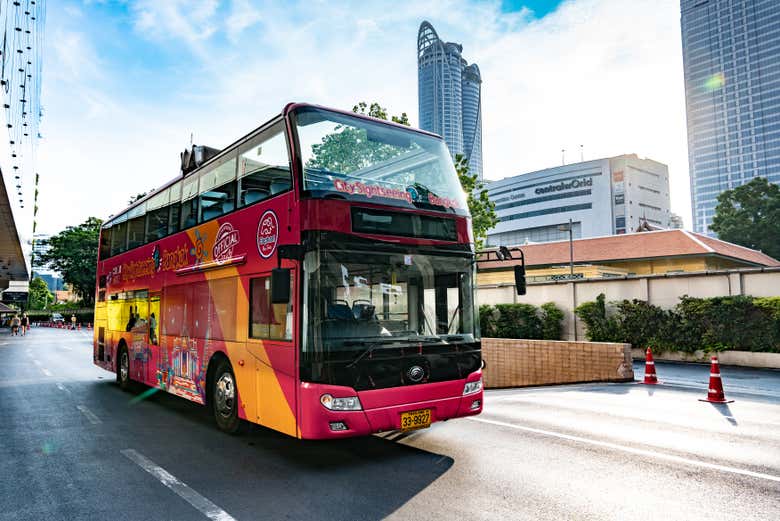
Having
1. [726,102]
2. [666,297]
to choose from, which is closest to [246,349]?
[666,297]

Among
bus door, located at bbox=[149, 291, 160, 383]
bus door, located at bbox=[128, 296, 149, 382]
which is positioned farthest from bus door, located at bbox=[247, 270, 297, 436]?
bus door, located at bbox=[128, 296, 149, 382]

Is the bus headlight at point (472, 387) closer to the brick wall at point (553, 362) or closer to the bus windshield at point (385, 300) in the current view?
the bus windshield at point (385, 300)

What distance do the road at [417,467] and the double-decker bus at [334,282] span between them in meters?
0.54

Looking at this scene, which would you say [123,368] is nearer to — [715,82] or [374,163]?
[374,163]

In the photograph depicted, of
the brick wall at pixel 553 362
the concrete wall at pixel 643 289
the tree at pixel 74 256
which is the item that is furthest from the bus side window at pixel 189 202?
the tree at pixel 74 256

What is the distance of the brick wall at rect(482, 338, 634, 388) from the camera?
545 inches

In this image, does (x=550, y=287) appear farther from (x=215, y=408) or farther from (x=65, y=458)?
(x=65, y=458)

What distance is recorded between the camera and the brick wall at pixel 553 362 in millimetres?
13844

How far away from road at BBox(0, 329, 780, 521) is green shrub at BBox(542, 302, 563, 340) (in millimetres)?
11331

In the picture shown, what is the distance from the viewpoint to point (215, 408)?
7941mm

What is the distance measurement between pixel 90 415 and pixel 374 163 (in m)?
6.49

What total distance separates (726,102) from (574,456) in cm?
19638

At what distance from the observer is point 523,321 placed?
21.8m

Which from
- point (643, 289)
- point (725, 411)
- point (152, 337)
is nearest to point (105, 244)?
point (152, 337)
